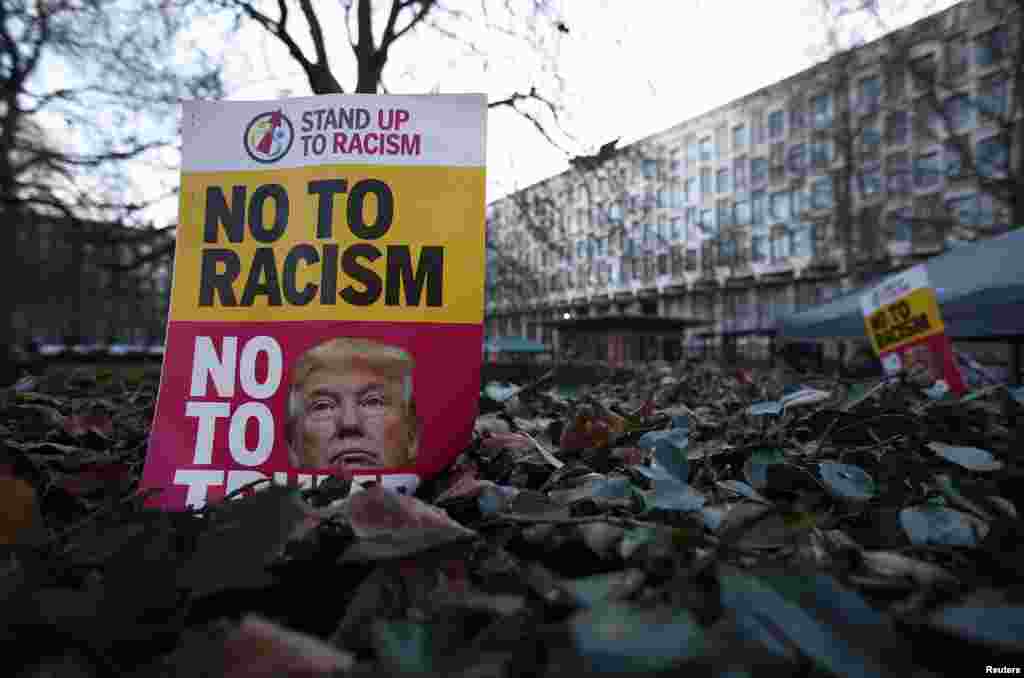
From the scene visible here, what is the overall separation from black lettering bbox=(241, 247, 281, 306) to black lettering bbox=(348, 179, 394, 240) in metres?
0.15

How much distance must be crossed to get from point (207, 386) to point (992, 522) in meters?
1.06

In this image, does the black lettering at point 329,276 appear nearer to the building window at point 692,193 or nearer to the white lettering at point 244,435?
the white lettering at point 244,435

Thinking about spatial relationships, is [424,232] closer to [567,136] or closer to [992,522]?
[992,522]

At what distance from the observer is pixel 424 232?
0.99 m

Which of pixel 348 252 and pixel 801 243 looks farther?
pixel 801 243

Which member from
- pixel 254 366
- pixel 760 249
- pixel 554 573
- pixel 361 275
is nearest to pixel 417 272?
pixel 361 275

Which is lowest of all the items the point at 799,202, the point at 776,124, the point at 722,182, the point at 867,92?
the point at 799,202

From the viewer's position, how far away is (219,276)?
1005 mm

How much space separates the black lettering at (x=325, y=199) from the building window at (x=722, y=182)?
113 feet

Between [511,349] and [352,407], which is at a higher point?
[511,349]

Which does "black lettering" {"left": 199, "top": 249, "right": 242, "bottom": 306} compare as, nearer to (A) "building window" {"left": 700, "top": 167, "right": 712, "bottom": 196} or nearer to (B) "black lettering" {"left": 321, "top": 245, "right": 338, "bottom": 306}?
(B) "black lettering" {"left": 321, "top": 245, "right": 338, "bottom": 306}

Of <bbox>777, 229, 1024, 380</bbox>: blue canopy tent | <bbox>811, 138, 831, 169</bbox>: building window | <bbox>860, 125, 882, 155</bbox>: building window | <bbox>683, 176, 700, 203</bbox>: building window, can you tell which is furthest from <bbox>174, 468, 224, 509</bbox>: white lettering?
<bbox>683, 176, 700, 203</bbox>: building window

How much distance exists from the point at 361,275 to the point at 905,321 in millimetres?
2102

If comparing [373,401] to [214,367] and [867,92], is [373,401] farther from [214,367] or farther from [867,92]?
[867,92]
